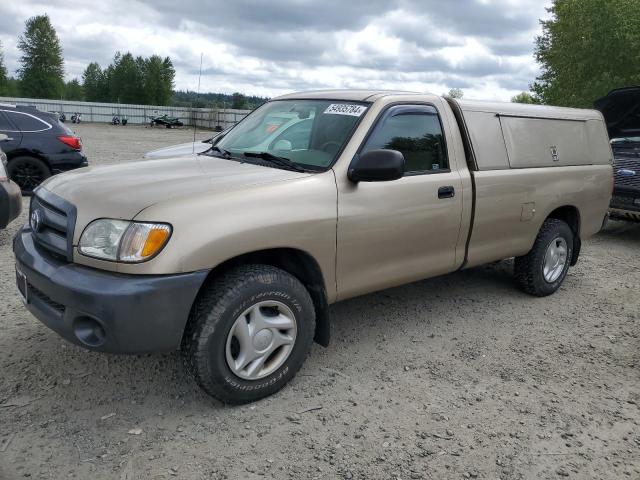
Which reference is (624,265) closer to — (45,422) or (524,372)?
(524,372)

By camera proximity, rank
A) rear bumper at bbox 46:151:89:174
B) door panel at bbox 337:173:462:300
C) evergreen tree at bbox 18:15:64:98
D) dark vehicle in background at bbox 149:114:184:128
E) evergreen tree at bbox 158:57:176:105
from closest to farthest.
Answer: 1. door panel at bbox 337:173:462:300
2. rear bumper at bbox 46:151:89:174
3. dark vehicle in background at bbox 149:114:184:128
4. evergreen tree at bbox 18:15:64:98
5. evergreen tree at bbox 158:57:176:105

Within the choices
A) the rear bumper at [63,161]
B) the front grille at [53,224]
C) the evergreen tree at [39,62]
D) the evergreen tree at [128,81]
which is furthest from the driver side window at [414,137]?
the evergreen tree at [128,81]

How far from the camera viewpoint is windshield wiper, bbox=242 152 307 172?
3580mm

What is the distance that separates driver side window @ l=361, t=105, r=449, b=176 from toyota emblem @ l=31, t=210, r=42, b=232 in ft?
6.55

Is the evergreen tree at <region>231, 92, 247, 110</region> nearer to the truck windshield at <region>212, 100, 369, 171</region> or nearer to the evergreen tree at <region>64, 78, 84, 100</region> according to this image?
the truck windshield at <region>212, 100, 369, 171</region>

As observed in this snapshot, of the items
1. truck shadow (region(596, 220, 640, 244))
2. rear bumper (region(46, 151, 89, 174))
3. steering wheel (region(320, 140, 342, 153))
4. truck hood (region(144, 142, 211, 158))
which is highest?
steering wheel (region(320, 140, 342, 153))

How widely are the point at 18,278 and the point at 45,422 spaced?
0.91 m

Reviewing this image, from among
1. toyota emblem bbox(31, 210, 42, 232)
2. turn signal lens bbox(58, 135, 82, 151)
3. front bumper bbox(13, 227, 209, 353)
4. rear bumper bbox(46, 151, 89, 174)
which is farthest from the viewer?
turn signal lens bbox(58, 135, 82, 151)

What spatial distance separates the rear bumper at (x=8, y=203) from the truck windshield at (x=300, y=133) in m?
3.14

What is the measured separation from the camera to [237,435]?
2.99 meters

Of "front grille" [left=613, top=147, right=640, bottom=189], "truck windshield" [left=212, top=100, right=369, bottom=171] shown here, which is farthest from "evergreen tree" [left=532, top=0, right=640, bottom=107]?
"truck windshield" [left=212, top=100, right=369, bottom=171]

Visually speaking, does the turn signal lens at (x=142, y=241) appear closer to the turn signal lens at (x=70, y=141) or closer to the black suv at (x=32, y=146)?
the black suv at (x=32, y=146)

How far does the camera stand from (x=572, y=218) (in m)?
5.55

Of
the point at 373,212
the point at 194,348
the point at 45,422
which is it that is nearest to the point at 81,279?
the point at 194,348
